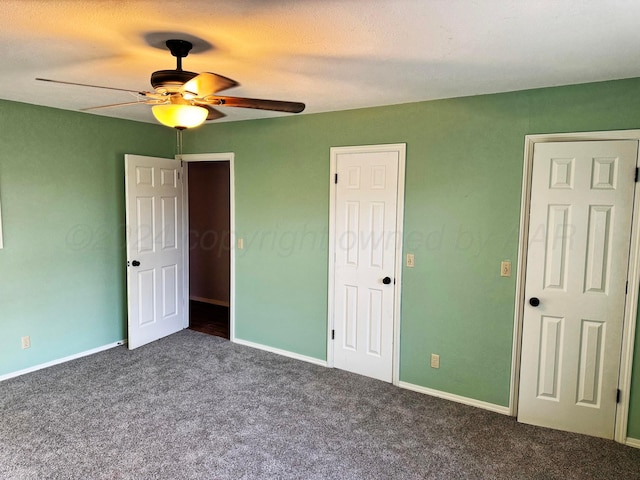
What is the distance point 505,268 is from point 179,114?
2.44m

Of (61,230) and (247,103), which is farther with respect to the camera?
(61,230)

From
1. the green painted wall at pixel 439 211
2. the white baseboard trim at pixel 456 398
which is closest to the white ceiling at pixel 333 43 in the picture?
the green painted wall at pixel 439 211

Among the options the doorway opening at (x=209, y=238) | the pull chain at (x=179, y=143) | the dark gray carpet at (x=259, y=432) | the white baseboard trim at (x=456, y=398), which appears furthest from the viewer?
the doorway opening at (x=209, y=238)

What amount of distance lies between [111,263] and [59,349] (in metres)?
0.93

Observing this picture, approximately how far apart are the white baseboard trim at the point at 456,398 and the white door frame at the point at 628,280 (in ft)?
0.28

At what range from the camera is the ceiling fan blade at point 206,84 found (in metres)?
1.78

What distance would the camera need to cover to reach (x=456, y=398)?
10.9 feet

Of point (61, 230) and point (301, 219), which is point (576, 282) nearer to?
point (301, 219)

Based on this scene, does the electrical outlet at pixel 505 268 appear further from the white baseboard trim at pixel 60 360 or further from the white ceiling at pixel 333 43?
the white baseboard trim at pixel 60 360

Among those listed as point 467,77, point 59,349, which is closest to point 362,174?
point 467,77

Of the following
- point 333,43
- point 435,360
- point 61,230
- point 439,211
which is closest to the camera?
point 333,43

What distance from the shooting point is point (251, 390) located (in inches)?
135

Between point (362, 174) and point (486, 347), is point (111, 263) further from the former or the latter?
point (486, 347)

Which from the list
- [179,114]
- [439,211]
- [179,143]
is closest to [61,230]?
[179,143]
